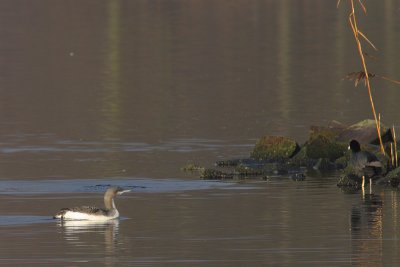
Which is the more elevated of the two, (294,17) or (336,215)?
(294,17)

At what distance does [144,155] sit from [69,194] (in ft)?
20.7

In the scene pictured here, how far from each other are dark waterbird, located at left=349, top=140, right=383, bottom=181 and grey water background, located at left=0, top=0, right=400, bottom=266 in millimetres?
677

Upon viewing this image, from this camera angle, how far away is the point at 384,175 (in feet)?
101

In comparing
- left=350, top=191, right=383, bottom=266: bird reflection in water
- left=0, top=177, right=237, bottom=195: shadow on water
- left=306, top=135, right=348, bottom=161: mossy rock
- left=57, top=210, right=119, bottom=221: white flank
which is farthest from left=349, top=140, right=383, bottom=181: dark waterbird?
left=57, top=210, right=119, bottom=221: white flank

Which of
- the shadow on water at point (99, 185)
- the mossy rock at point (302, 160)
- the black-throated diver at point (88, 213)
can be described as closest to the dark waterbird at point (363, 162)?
the shadow on water at point (99, 185)

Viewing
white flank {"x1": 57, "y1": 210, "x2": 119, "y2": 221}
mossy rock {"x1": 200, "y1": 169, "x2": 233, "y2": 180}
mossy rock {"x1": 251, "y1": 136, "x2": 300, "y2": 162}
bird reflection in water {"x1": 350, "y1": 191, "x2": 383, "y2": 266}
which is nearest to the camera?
bird reflection in water {"x1": 350, "y1": 191, "x2": 383, "y2": 266}

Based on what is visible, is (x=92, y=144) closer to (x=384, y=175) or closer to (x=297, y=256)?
(x=384, y=175)

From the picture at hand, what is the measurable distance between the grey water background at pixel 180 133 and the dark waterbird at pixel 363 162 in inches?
26.7

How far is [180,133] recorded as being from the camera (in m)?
40.4

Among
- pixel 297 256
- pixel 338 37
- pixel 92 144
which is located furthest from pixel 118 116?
pixel 338 37

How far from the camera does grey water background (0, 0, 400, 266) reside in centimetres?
2348

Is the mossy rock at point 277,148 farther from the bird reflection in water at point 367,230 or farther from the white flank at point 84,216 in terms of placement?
the white flank at point 84,216

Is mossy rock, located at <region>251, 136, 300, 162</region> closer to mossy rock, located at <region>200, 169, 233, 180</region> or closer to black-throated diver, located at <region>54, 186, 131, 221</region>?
mossy rock, located at <region>200, 169, 233, 180</region>

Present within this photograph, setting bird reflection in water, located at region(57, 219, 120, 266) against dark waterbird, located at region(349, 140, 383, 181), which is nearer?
bird reflection in water, located at region(57, 219, 120, 266)
